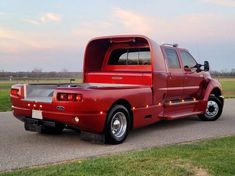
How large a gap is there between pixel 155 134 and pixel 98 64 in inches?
97.8

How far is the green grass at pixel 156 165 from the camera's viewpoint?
569 centimetres

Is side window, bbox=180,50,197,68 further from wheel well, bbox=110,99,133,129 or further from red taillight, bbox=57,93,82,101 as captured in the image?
red taillight, bbox=57,93,82,101

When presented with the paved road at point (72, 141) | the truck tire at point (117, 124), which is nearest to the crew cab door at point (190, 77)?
the paved road at point (72, 141)

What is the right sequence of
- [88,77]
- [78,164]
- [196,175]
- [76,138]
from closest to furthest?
[196,175] → [78,164] → [76,138] → [88,77]

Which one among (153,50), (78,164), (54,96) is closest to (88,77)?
(153,50)

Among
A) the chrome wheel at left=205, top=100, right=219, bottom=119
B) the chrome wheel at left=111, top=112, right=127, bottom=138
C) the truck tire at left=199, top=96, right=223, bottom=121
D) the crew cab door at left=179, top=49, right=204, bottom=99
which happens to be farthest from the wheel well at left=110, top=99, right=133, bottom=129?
the chrome wheel at left=205, top=100, right=219, bottom=119

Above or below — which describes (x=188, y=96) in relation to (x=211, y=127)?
above

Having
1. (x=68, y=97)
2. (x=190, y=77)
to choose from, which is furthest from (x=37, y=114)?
(x=190, y=77)

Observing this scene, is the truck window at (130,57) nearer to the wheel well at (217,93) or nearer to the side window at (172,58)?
the side window at (172,58)

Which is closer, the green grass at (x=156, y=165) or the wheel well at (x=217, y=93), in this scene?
the green grass at (x=156, y=165)

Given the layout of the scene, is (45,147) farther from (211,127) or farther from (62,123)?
(211,127)

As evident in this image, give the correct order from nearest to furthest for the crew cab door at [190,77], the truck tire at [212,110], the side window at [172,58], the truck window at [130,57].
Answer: the truck window at [130,57]
the side window at [172,58]
the crew cab door at [190,77]
the truck tire at [212,110]

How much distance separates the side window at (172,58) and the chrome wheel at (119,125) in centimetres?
250

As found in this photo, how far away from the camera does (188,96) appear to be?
36.9 feet
